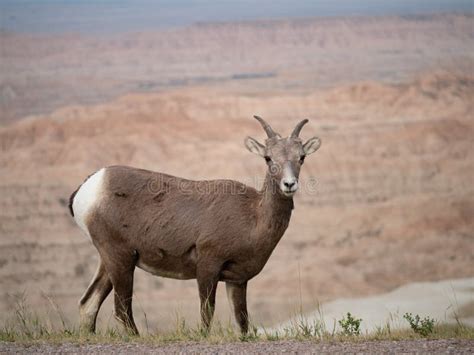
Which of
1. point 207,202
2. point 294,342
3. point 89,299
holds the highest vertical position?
point 207,202

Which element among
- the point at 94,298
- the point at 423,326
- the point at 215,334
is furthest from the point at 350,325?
the point at 94,298

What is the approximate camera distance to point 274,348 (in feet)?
37.0

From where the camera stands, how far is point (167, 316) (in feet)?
44.4

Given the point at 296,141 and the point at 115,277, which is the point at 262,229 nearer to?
the point at 296,141

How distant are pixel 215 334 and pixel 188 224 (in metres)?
1.68

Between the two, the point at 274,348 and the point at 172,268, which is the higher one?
the point at 172,268

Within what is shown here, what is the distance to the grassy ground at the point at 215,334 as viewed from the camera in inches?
472

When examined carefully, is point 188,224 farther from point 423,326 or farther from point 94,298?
point 423,326

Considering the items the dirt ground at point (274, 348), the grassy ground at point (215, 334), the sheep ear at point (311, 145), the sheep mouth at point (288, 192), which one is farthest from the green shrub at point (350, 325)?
the sheep ear at point (311, 145)

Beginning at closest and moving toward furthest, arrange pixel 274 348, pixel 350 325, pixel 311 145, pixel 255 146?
pixel 274 348
pixel 350 325
pixel 255 146
pixel 311 145

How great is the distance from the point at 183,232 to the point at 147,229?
20.4 inches

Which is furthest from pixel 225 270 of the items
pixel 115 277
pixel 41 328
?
pixel 41 328

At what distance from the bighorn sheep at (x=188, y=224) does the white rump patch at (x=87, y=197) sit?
0.05 ft

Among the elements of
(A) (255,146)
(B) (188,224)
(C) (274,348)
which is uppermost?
(A) (255,146)
